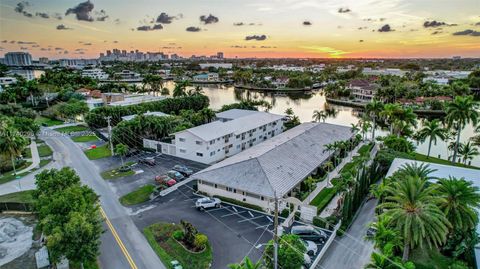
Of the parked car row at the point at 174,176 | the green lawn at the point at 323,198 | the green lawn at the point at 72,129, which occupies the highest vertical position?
the green lawn at the point at 72,129

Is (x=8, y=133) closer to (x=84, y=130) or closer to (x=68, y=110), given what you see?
(x=84, y=130)

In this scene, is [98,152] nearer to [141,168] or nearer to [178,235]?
[141,168]

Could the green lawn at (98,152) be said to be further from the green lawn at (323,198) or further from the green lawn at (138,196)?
the green lawn at (323,198)

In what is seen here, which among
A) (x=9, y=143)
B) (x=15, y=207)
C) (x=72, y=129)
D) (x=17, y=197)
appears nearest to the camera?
(x=15, y=207)

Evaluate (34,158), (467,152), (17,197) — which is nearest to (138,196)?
(17,197)

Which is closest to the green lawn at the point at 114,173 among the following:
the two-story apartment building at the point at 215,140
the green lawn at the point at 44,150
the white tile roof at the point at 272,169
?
the two-story apartment building at the point at 215,140

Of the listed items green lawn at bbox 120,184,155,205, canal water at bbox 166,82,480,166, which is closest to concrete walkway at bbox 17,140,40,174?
green lawn at bbox 120,184,155,205

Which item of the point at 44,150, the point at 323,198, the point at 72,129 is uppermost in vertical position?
the point at 72,129
